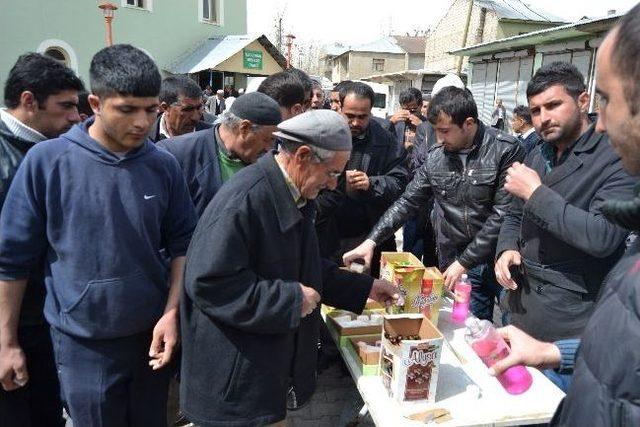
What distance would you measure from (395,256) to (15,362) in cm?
181

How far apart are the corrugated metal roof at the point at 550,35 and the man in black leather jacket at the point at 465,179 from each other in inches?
255

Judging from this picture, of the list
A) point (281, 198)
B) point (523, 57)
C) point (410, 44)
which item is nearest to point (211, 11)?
point (523, 57)

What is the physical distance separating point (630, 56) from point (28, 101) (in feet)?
7.49

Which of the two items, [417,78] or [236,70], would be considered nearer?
[236,70]

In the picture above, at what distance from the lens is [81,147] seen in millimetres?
1797

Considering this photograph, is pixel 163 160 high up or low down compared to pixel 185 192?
up

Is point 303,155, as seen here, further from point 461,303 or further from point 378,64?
point 378,64

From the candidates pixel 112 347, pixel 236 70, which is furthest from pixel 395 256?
pixel 236 70

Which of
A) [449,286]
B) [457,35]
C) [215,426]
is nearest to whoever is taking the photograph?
[215,426]

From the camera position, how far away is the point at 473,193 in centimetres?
292

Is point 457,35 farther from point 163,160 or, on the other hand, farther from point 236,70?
point 163,160

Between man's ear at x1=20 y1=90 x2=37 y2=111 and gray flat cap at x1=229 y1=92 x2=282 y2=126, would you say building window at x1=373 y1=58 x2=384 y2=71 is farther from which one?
man's ear at x1=20 y1=90 x2=37 y2=111

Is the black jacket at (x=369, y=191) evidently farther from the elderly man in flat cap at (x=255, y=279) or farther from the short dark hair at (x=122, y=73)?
the short dark hair at (x=122, y=73)

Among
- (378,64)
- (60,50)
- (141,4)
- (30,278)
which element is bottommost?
(30,278)
